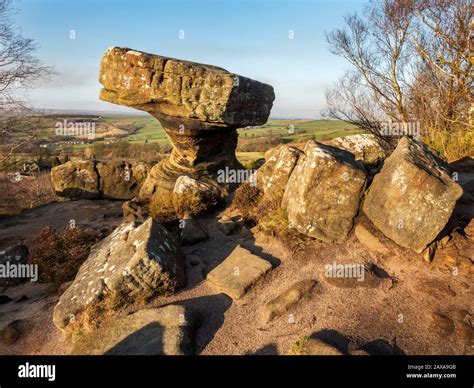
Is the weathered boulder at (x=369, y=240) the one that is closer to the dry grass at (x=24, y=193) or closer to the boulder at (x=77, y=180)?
the boulder at (x=77, y=180)

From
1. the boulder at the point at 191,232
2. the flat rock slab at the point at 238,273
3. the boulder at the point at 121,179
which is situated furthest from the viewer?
the boulder at the point at 121,179

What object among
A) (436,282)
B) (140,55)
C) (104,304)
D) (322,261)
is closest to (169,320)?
(104,304)

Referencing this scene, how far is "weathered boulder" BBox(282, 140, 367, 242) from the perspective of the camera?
7348 mm

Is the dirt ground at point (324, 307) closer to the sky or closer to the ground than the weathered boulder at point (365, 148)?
closer to the ground

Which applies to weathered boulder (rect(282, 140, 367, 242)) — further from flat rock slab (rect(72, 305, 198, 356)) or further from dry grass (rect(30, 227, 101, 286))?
dry grass (rect(30, 227, 101, 286))

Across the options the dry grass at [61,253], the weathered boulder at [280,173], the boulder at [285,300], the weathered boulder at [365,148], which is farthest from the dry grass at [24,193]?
the boulder at [285,300]

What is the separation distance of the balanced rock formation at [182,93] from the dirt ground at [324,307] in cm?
500

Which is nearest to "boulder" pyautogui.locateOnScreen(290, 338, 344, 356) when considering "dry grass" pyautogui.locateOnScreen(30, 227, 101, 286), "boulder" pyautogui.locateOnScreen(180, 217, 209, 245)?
"boulder" pyautogui.locateOnScreen(180, 217, 209, 245)

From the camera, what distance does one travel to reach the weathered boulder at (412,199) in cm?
627

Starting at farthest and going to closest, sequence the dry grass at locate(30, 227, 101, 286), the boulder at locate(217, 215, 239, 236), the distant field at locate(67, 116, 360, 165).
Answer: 1. the distant field at locate(67, 116, 360, 165)
2. the boulder at locate(217, 215, 239, 236)
3. the dry grass at locate(30, 227, 101, 286)

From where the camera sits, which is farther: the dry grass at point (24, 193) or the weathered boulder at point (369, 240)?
the dry grass at point (24, 193)

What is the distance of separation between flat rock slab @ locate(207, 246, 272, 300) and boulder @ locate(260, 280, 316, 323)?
0.66m

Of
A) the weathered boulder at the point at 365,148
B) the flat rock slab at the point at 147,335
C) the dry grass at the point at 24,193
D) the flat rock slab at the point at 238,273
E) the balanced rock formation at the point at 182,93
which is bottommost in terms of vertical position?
the dry grass at the point at 24,193

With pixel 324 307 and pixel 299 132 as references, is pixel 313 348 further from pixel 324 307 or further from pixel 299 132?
pixel 299 132
